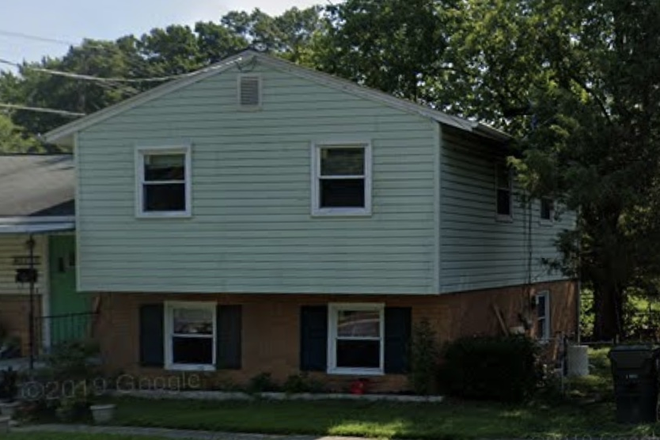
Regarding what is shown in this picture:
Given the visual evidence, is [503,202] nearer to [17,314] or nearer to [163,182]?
[163,182]

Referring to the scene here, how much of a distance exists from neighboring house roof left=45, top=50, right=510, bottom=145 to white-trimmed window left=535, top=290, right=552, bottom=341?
5.78 m

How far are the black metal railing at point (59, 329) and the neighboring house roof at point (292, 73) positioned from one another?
12.0 ft

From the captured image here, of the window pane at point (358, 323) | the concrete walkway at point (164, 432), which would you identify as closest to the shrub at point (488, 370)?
the window pane at point (358, 323)

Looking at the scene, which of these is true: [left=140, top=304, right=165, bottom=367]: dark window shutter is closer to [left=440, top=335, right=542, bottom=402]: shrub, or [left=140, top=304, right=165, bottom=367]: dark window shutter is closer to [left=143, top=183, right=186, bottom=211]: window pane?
[left=143, top=183, right=186, bottom=211]: window pane

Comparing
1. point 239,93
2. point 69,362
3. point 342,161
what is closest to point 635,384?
point 342,161

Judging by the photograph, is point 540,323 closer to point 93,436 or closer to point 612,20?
point 612,20

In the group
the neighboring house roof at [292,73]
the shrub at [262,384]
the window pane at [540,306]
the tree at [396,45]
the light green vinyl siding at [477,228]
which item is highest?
the tree at [396,45]

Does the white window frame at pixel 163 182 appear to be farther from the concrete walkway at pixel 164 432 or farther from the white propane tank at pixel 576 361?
the white propane tank at pixel 576 361

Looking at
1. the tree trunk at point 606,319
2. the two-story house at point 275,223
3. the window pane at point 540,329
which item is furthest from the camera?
the tree trunk at point 606,319

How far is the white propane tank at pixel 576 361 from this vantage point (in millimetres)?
17938

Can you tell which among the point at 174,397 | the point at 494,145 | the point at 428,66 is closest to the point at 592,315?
the point at 428,66

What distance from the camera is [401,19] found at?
25844 millimetres

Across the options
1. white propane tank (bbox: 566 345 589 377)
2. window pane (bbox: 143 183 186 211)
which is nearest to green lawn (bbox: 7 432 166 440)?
window pane (bbox: 143 183 186 211)

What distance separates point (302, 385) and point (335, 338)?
3.36 ft
